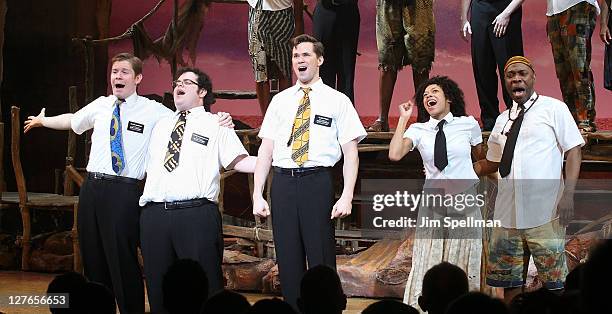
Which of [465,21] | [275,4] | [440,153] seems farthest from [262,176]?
[465,21]

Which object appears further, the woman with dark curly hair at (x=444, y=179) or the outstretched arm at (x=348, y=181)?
the woman with dark curly hair at (x=444, y=179)

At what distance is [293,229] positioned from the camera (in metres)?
5.85

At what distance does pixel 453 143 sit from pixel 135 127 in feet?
6.87

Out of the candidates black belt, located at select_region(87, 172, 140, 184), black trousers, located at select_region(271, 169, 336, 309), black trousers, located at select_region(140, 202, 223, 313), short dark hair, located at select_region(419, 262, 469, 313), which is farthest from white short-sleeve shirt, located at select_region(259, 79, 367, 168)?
short dark hair, located at select_region(419, 262, 469, 313)

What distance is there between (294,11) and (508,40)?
1.74 metres

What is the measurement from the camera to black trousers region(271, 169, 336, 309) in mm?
5797

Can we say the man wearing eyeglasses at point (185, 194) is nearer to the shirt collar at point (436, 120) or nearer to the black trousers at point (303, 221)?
the black trousers at point (303, 221)

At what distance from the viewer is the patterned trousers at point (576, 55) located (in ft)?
22.7

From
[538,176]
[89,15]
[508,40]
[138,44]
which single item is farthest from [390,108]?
[89,15]

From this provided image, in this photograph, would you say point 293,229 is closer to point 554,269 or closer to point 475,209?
point 475,209

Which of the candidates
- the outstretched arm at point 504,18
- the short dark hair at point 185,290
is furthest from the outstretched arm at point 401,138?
the short dark hair at point 185,290

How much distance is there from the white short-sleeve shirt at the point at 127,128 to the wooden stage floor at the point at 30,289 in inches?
46.8

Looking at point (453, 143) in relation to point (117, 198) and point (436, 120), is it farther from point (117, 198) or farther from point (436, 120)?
point (117, 198)

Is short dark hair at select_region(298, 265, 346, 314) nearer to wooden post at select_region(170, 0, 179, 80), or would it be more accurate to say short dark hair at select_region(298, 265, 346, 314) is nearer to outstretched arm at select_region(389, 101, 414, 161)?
outstretched arm at select_region(389, 101, 414, 161)
